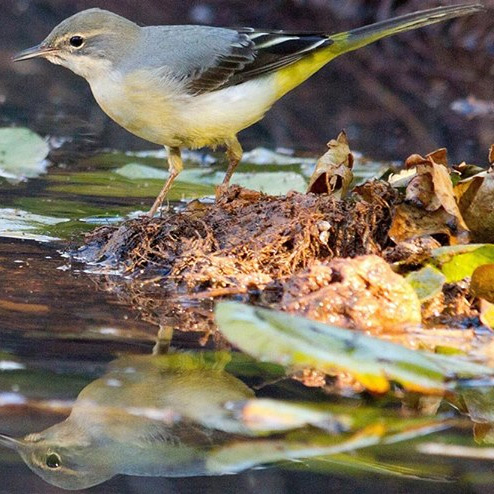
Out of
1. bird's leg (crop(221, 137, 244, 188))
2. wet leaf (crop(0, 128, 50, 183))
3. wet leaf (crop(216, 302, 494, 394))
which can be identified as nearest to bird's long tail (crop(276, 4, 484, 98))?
bird's leg (crop(221, 137, 244, 188))

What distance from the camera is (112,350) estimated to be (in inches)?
172

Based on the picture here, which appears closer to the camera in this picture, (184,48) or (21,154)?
(184,48)

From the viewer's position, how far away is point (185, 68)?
6.56m

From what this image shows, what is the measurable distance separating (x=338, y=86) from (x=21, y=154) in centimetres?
469

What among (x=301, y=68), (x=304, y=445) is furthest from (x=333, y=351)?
(x=301, y=68)

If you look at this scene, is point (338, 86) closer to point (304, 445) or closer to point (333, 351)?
point (333, 351)

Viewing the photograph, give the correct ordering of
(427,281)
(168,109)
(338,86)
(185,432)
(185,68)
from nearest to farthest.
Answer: (185,432) < (427,281) < (168,109) < (185,68) < (338,86)

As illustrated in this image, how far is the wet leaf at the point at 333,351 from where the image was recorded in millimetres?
3836

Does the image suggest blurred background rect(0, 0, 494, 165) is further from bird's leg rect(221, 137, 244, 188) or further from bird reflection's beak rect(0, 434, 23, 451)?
bird reflection's beak rect(0, 434, 23, 451)

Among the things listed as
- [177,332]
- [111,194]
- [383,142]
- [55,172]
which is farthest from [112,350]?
[383,142]

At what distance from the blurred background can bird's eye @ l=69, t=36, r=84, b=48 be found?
1.88 meters

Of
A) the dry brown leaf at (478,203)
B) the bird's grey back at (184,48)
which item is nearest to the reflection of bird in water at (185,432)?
the dry brown leaf at (478,203)

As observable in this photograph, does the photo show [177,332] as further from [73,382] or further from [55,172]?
[55,172]

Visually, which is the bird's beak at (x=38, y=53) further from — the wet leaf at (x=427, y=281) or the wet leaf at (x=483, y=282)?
the wet leaf at (x=483, y=282)
